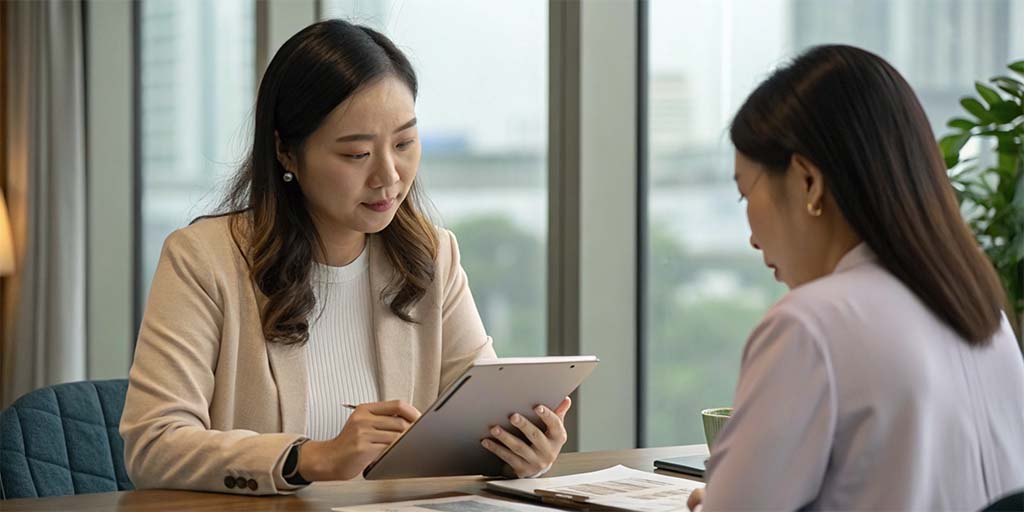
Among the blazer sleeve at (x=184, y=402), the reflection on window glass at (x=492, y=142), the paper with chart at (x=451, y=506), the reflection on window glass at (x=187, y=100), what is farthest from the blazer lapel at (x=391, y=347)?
the reflection on window glass at (x=187, y=100)

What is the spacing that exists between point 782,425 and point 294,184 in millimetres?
1255

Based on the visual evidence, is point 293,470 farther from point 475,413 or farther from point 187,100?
point 187,100

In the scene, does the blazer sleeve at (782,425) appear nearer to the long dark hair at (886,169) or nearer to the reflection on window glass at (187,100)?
the long dark hair at (886,169)

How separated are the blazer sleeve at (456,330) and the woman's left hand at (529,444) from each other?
43 centimetres

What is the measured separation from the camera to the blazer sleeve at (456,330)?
2268 millimetres

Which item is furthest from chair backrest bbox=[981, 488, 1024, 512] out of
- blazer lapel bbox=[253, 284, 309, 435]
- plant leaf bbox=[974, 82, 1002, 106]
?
plant leaf bbox=[974, 82, 1002, 106]

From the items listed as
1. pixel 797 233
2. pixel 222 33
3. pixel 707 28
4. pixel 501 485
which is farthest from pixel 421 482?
pixel 222 33

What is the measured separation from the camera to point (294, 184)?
2.19 m

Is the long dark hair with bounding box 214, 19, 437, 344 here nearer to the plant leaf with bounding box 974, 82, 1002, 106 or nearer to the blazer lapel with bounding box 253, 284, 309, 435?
the blazer lapel with bounding box 253, 284, 309, 435

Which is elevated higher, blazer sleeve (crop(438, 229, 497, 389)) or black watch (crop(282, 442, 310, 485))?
blazer sleeve (crop(438, 229, 497, 389))

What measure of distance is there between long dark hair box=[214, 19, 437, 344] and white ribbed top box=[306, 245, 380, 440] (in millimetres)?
46

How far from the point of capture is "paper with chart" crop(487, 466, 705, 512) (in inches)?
64.1

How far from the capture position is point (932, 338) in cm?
118

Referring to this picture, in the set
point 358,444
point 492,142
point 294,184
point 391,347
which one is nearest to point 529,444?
point 358,444
